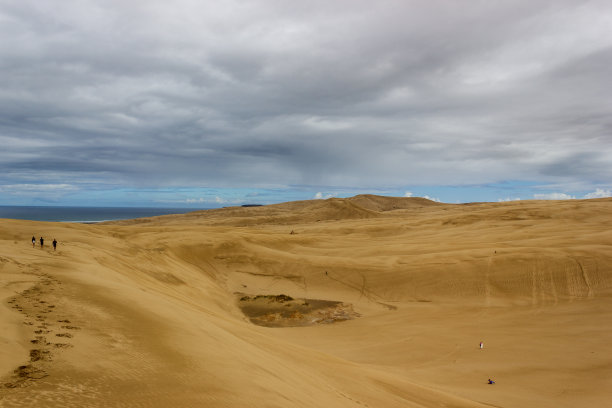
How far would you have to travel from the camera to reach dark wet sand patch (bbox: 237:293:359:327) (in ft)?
51.4

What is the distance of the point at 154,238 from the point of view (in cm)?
2623

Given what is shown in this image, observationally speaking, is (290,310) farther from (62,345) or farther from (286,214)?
(286,214)

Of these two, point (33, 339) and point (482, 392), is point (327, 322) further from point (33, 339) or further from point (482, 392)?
point (33, 339)

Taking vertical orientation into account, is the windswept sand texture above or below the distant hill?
below

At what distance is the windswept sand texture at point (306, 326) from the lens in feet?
14.6

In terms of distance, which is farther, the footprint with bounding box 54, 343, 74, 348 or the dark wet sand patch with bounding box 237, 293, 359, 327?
the dark wet sand patch with bounding box 237, 293, 359, 327

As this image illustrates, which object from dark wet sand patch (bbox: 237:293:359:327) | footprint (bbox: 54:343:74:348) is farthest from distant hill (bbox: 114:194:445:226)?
footprint (bbox: 54:343:74:348)

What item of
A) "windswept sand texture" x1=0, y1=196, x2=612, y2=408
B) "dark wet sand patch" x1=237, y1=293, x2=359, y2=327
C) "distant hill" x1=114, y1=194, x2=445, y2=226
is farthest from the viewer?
"distant hill" x1=114, y1=194, x2=445, y2=226

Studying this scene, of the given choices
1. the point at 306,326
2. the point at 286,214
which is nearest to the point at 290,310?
the point at 306,326

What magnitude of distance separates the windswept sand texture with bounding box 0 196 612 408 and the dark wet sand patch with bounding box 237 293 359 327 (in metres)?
0.52

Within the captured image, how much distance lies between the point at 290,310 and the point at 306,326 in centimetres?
181

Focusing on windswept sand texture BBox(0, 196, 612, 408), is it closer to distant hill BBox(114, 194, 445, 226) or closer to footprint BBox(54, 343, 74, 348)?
footprint BBox(54, 343, 74, 348)

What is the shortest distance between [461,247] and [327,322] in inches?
514

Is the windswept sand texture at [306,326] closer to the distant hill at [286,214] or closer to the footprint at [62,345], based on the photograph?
the footprint at [62,345]
